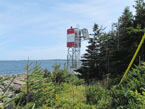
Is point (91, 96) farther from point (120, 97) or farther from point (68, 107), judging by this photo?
point (120, 97)

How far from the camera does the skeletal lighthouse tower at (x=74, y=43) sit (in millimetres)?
16047

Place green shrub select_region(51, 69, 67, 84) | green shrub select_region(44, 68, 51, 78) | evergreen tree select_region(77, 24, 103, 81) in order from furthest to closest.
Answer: evergreen tree select_region(77, 24, 103, 81)
green shrub select_region(51, 69, 67, 84)
green shrub select_region(44, 68, 51, 78)

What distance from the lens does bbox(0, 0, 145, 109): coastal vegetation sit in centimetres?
413

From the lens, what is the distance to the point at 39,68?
20.3 feet

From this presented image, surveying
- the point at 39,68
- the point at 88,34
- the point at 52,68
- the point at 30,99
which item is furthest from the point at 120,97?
the point at 88,34

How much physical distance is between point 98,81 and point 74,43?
6.58 m

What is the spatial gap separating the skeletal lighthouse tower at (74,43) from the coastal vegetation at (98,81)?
1.01 m

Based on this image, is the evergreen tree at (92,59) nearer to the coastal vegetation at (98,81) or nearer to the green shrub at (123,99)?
the coastal vegetation at (98,81)

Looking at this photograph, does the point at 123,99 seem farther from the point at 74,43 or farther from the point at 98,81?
the point at 74,43

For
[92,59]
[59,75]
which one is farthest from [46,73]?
[92,59]

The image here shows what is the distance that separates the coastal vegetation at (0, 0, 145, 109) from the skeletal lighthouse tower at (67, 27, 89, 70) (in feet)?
3.32

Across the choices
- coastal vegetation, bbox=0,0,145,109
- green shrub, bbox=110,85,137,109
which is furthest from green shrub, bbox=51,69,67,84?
green shrub, bbox=110,85,137,109

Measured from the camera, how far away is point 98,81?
34.1ft

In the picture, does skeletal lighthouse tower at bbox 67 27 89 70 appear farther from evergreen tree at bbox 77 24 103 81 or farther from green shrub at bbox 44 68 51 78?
green shrub at bbox 44 68 51 78
